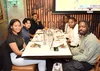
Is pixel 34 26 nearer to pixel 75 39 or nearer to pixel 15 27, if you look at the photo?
pixel 75 39

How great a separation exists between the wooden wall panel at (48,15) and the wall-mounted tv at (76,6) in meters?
0.16

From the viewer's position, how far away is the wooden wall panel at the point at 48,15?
541 centimetres

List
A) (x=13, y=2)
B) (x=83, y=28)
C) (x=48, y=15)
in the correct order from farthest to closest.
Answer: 1. (x=48, y=15)
2. (x=13, y=2)
3. (x=83, y=28)

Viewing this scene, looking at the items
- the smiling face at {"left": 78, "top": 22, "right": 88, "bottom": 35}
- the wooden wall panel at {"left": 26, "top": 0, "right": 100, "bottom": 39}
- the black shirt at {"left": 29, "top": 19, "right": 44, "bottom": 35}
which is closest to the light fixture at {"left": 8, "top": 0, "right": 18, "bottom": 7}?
the wooden wall panel at {"left": 26, "top": 0, "right": 100, "bottom": 39}

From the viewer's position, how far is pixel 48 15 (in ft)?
18.1

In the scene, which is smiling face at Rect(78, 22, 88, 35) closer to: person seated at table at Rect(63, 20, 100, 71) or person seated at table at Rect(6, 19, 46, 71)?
person seated at table at Rect(63, 20, 100, 71)

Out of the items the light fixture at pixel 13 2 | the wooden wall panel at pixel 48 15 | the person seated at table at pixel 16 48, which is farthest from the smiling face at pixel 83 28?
the light fixture at pixel 13 2

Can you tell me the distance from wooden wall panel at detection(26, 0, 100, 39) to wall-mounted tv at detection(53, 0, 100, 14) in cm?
16

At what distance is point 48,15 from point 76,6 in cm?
97

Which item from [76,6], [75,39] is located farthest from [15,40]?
[76,6]

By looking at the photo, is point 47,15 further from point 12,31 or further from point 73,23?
point 12,31

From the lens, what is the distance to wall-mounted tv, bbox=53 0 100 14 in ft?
17.5

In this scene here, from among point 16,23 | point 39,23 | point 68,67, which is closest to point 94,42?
point 68,67

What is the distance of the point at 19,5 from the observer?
531 cm
